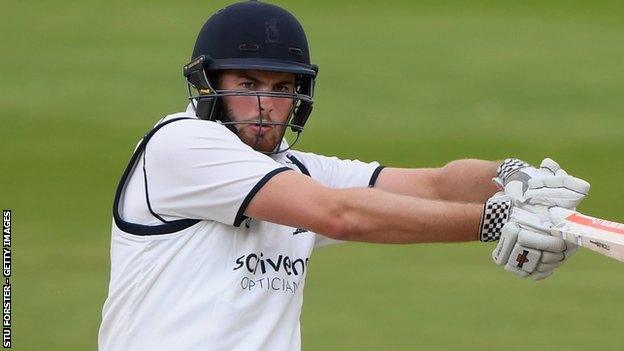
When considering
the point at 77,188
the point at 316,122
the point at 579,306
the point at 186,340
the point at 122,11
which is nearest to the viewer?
the point at 186,340

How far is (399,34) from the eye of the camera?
11656mm

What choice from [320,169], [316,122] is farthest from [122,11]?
[320,169]

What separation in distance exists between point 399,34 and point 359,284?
3.74 metres

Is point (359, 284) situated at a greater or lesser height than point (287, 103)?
lesser

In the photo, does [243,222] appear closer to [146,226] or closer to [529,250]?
[146,226]

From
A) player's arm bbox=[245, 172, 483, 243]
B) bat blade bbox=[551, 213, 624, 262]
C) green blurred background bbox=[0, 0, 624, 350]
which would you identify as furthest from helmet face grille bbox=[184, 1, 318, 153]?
green blurred background bbox=[0, 0, 624, 350]

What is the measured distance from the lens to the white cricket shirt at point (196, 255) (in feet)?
13.7

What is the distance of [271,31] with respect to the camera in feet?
15.1

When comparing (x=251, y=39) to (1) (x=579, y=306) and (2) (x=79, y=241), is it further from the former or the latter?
(2) (x=79, y=241)

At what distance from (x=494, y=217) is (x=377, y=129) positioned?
6424 mm

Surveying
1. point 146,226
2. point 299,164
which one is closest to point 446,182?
point 299,164

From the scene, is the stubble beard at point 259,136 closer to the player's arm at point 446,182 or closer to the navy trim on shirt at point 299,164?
the navy trim on shirt at point 299,164

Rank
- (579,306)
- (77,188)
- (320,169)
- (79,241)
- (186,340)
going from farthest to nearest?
(77,188) → (79,241) → (579,306) → (320,169) → (186,340)

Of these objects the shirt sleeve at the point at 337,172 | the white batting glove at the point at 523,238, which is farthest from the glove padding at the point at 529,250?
the shirt sleeve at the point at 337,172
